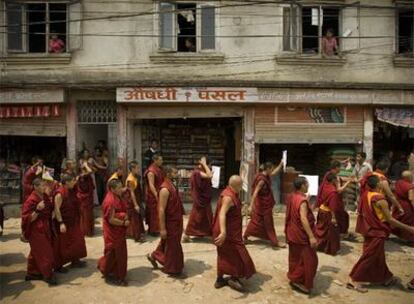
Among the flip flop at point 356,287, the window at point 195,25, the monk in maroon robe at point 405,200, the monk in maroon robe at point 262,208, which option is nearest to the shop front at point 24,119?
the window at point 195,25

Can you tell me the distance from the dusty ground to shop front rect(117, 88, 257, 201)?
4896 mm

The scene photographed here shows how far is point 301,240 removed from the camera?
685cm

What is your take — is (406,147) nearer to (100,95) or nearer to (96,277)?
(100,95)

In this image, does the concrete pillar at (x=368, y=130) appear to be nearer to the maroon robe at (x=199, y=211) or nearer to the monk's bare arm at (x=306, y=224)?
the maroon robe at (x=199, y=211)

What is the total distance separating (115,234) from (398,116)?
9581mm

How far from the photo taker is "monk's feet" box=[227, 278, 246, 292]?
703cm

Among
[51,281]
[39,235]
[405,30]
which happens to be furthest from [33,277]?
[405,30]

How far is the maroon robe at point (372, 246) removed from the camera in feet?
23.4

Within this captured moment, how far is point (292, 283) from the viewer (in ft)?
23.5

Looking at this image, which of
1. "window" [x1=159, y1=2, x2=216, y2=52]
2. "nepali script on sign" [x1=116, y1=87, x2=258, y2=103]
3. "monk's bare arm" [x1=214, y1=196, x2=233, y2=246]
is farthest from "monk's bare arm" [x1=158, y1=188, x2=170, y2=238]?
"window" [x1=159, y1=2, x2=216, y2=52]

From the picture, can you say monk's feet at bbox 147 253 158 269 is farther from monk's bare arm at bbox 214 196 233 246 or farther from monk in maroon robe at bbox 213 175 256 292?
monk's bare arm at bbox 214 196 233 246

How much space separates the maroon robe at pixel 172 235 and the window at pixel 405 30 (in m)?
9.41

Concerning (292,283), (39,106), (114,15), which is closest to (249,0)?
(114,15)

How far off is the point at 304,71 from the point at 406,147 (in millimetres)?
4526
